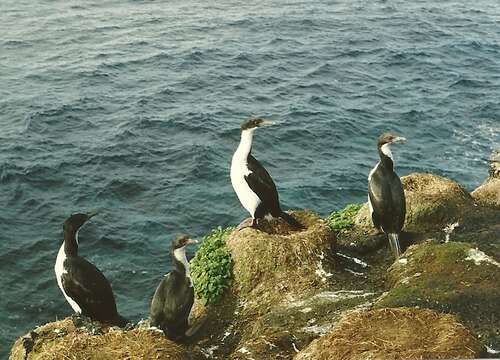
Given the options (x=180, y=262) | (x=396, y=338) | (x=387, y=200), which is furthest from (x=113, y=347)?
(x=387, y=200)

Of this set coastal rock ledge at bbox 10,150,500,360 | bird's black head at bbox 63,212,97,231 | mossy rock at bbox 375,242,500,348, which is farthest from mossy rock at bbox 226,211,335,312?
bird's black head at bbox 63,212,97,231

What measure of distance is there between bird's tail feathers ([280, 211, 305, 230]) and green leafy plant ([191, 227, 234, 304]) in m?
1.36

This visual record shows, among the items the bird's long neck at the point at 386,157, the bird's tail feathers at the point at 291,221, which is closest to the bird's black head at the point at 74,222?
the bird's tail feathers at the point at 291,221

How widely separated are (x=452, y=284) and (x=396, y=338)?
2.15m

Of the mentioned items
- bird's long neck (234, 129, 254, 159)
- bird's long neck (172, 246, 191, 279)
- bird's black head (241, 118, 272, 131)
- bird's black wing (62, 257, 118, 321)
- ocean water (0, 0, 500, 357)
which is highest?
bird's black head (241, 118, 272, 131)

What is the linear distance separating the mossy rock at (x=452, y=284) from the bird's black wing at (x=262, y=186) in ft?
8.85

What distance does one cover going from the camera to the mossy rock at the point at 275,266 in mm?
11133

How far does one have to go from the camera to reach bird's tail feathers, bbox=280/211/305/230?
41.0ft

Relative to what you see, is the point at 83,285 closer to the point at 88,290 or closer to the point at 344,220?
the point at 88,290

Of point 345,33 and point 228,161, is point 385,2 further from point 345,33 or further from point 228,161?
point 228,161

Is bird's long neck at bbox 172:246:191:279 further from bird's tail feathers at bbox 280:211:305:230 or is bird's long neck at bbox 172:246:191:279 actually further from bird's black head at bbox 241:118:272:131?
bird's black head at bbox 241:118:272:131

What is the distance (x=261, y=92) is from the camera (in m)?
33.2

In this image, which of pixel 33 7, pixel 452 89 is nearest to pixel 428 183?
pixel 452 89

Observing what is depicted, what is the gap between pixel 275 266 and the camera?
37.0 ft
